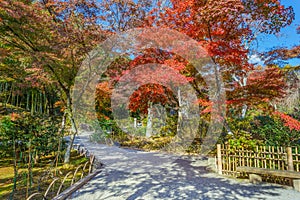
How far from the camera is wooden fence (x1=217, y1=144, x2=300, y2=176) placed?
3936 mm

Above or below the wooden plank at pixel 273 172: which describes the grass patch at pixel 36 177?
below

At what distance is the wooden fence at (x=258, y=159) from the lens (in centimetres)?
394

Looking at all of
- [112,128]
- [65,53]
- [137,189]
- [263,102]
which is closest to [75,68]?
[65,53]

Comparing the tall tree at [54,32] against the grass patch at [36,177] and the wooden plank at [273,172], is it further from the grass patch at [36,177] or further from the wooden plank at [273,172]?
the wooden plank at [273,172]

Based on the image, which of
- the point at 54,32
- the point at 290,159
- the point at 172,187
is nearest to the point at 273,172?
the point at 290,159

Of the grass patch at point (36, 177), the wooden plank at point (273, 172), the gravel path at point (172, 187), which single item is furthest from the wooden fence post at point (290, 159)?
the grass patch at point (36, 177)

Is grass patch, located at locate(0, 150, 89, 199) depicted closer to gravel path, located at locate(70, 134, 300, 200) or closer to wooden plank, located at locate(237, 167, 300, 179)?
gravel path, located at locate(70, 134, 300, 200)

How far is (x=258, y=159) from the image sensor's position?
4316 millimetres

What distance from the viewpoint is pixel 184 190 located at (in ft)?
11.9

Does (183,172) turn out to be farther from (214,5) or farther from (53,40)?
(53,40)

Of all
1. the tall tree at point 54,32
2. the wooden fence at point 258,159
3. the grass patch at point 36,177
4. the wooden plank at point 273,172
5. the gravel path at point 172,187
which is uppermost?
the tall tree at point 54,32

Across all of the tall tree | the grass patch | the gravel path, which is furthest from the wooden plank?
the tall tree

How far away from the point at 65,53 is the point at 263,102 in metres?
5.16

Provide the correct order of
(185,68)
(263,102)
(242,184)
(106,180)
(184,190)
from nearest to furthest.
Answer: (184,190), (242,184), (106,180), (263,102), (185,68)
